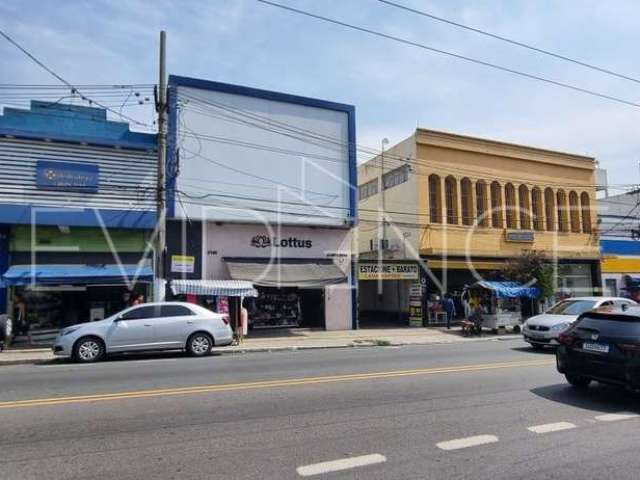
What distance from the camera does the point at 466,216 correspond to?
27.8 m

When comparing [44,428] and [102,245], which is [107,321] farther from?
[44,428]

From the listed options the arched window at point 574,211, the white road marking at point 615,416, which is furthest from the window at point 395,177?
the white road marking at point 615,416

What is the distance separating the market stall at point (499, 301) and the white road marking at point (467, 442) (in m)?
16.3

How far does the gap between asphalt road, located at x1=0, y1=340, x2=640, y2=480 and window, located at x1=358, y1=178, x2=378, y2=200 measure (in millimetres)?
21595

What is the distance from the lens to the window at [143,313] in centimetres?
1365

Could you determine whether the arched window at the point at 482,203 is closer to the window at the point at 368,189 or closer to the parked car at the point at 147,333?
the window at the point at 368,189

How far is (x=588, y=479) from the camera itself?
15.0 feet

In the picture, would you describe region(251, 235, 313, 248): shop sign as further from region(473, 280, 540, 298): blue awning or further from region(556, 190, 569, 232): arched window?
region(556, 190, 569, 232): arched window

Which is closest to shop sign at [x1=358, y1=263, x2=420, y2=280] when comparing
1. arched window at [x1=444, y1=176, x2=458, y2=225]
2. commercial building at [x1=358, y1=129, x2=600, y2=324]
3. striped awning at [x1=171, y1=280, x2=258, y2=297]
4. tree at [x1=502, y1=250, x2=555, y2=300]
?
commercial building at [x1=358, y1=129, x2=600, y2=324]

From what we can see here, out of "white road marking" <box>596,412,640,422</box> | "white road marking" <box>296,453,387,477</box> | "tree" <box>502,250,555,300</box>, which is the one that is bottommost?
"white road marking" <box>596,412,640,422</box>

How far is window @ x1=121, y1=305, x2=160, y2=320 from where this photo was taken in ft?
44.8

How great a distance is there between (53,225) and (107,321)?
6.55 meters

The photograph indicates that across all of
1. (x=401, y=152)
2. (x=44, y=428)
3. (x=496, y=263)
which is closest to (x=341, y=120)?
(x=401, y=152)

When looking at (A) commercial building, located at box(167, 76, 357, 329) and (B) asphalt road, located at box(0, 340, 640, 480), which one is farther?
(A) commercial building, located at box(167, 76, 357, 329)
